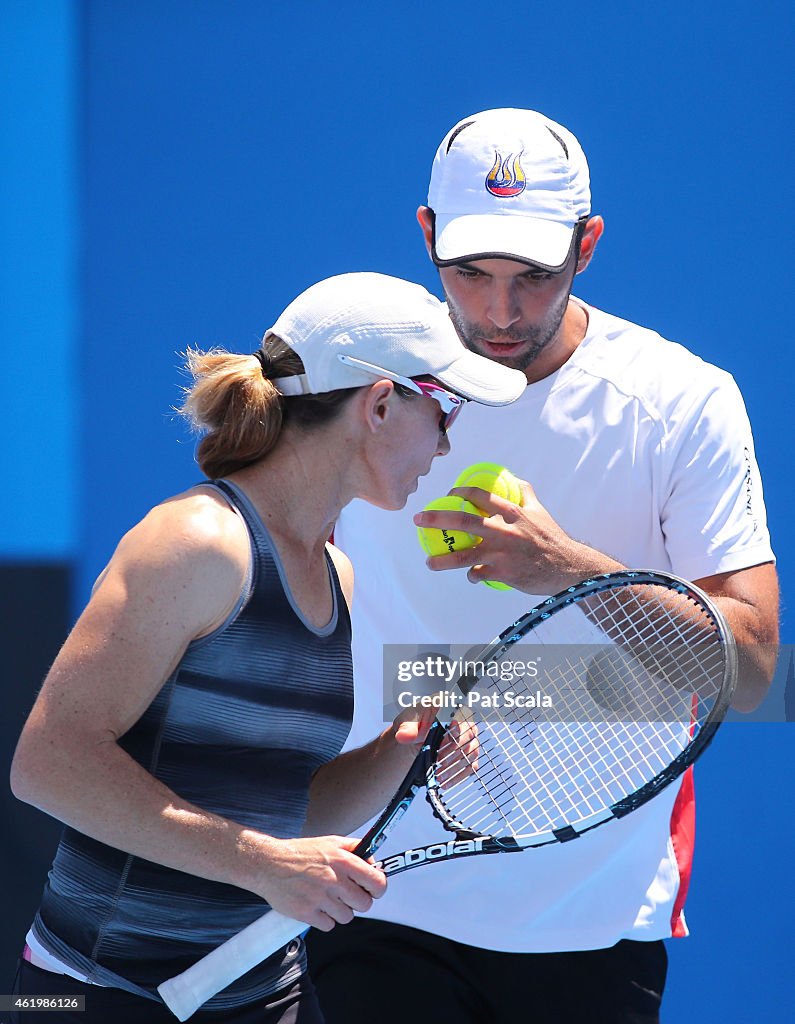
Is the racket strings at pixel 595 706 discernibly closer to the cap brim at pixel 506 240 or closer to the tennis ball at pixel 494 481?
the tennis ball at pixel 494 481

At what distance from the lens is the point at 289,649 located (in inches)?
60.7

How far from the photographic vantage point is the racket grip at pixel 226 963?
58.3 inches

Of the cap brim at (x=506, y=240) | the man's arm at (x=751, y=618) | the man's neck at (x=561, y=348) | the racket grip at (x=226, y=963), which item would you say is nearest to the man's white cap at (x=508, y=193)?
the cap brim at (x=506, y=240)

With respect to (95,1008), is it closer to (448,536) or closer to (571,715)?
(448,536)

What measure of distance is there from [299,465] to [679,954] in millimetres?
1907

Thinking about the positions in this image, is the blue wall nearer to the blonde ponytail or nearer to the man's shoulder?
the man's shoulder

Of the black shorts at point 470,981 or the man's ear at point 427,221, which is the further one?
the man's ear at point 427,221

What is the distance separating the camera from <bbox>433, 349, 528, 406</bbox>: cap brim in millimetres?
1609

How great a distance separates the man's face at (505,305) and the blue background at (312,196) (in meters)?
0.83

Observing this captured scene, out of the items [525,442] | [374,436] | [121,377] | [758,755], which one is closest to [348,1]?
[121,377]

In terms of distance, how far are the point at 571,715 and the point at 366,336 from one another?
764 millimetres

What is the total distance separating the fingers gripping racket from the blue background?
966 millimetres

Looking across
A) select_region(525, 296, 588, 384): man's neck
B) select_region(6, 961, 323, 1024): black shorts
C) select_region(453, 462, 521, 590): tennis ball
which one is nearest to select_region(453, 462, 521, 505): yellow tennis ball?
select_region(453, 462, 521, 590): tennis ball

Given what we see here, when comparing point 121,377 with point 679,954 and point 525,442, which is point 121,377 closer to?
point 525,442
